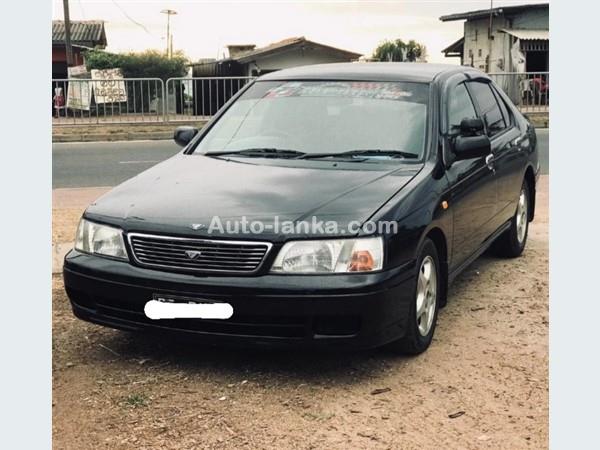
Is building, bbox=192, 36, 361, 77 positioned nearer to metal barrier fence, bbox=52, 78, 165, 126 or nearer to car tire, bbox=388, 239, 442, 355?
metal barrier fence, bbox=52, 78, 165, 126

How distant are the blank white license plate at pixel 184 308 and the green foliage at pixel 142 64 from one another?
98.3 feet

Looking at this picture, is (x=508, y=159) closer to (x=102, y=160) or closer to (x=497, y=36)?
(x=102, y=160)

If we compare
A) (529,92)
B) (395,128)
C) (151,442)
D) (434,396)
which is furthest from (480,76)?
(529,92)

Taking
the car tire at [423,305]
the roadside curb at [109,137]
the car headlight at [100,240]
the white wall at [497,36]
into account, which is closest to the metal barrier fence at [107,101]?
the roadside curb at [109,137]

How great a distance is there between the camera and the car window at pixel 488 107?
20.2 feet

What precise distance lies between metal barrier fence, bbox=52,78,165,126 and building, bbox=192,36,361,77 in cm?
1336

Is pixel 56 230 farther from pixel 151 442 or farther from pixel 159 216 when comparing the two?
pixel 151 442

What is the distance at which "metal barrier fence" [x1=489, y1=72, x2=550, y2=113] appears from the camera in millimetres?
22906

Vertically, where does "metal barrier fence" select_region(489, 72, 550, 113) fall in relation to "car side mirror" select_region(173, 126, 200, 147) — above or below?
above

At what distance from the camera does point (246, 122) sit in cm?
549

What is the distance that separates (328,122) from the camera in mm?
5152

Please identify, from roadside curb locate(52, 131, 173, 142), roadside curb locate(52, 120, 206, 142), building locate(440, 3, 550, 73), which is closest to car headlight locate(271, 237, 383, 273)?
roadside curb locate(52, 120, 206, 142)

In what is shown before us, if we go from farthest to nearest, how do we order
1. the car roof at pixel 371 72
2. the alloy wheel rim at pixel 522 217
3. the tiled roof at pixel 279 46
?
the tiled roof at pixel 279 46 < the alloy wheel rim at pixel 522 217 < the car roof at pixel 371 72

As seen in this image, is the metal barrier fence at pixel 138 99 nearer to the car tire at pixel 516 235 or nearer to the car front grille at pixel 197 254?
the car tire at pixel 516 235
